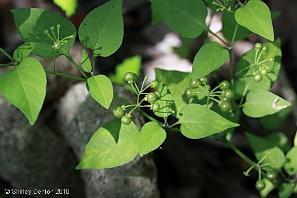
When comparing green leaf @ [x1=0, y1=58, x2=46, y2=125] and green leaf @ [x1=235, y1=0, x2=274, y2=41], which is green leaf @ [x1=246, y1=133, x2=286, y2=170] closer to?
green leaf @ [x1=235, y1=0, x2=274, y2=41]

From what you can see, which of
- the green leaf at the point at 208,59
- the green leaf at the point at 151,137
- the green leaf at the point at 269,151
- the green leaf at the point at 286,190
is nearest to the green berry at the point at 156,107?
the green leaf at the point at 151,137

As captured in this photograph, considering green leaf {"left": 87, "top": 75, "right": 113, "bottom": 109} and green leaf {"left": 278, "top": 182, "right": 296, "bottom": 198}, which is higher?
green leaf {"left": 87, "top": 75, "right": 113, "bottom": 109}

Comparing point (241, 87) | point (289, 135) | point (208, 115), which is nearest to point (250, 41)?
point (289, 135)

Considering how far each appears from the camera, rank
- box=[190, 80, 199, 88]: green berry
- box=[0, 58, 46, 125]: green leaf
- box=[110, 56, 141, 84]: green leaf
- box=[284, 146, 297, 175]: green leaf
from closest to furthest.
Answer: box=[0, 58, 46, 125]: green leaf, box=[190, 80, 199, 88]: green berry, box=[284, 146, 297, 175]: green leaf, box=[110, 56, 141, 84]: green leaf

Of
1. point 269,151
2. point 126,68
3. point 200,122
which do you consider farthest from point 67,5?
point 269,151

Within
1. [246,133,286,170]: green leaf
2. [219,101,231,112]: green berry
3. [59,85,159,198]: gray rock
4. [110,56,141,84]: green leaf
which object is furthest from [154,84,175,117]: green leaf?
[110,56,141,84]: green leaf

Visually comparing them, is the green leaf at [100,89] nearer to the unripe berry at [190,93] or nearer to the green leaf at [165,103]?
the green leaf at [165,103]
